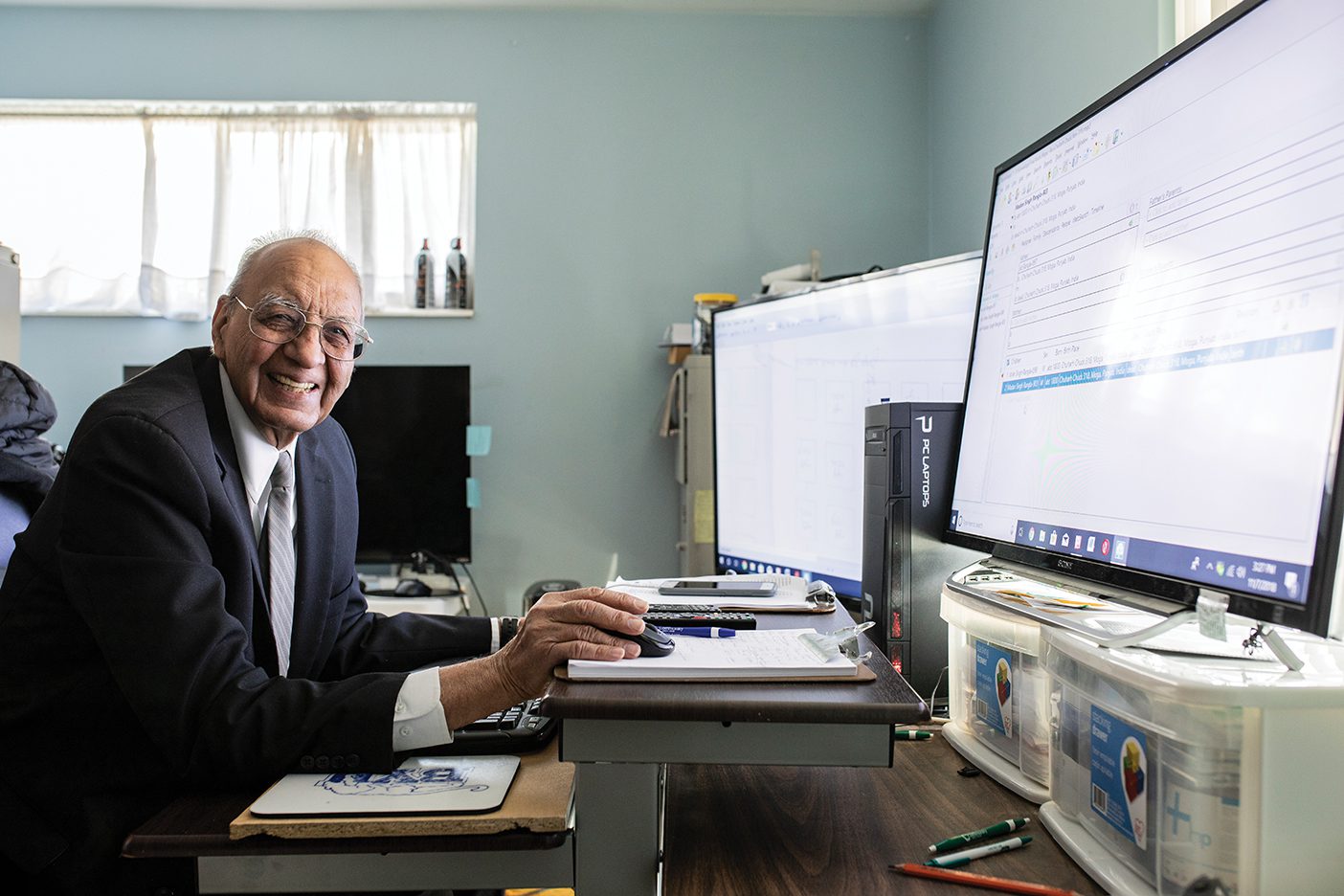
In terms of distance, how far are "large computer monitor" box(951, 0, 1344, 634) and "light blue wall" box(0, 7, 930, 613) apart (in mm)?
2500

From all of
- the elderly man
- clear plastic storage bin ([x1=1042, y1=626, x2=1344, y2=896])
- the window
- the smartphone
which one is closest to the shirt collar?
the elderly man

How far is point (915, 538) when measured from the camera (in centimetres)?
113

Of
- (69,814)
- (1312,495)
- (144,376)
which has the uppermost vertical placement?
(144,376)

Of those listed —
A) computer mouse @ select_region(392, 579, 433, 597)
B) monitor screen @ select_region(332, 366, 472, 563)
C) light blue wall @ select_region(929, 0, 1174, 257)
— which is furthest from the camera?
monitor screen @ select_region(332, 366, 472, 563)

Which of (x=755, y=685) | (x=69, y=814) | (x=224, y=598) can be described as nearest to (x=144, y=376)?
(x=224, y=598)

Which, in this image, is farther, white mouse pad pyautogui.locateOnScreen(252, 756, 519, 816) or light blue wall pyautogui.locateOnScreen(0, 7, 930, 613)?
light blue wall pyautogui.locateOnScreen(0, 7, 930, 613)

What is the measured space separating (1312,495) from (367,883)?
0.75 metres

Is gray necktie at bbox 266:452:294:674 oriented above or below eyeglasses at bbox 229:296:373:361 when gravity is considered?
below

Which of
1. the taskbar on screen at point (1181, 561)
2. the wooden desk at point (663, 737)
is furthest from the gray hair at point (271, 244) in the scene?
the taskbar on screen at point (1181, 561)

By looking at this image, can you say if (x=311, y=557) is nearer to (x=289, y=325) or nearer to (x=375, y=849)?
(x=289, y=325)

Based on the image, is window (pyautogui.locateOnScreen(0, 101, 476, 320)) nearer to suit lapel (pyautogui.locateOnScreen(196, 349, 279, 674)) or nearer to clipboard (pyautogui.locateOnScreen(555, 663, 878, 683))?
suit lapel (pyautogui.locateOnScreen(196, 349, 279, 674))

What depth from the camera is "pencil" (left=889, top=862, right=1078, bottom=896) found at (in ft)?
2.02

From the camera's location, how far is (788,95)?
3.44m

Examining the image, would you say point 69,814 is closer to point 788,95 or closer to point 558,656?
point 558,656
